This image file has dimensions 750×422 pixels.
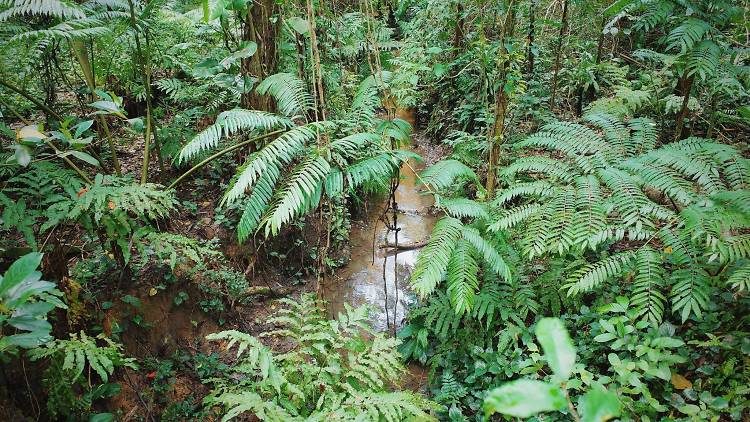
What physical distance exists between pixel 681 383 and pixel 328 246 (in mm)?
2422

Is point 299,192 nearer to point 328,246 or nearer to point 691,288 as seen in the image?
point 328,246

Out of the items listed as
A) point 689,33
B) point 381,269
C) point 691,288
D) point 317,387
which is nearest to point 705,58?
point 689,33

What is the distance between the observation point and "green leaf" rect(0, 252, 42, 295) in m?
1.34

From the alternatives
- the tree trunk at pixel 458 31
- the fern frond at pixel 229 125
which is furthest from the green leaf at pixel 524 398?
the tree trunk at pixel 458 31

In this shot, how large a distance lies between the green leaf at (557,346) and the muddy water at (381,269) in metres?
3.09

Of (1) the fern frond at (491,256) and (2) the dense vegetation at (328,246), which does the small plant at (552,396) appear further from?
(1) the fern frond at (491,256)

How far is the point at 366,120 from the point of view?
3141mm

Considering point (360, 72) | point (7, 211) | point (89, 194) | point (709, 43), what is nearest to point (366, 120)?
point (89, 194)

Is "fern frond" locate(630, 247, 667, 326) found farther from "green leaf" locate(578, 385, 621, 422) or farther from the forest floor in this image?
"green leaf" locate(578, 385, 621, 422)

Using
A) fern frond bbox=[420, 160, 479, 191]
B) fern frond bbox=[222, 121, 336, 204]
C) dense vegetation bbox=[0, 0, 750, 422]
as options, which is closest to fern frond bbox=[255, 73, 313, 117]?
dense vegetation bbox=[0, 0, 750, 422]

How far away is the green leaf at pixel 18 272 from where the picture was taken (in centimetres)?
134

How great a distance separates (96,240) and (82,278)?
483mm

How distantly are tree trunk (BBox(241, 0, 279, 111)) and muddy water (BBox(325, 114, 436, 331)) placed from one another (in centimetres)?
176

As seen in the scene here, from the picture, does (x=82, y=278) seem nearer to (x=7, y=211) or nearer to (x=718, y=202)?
(x=7, y=211)
